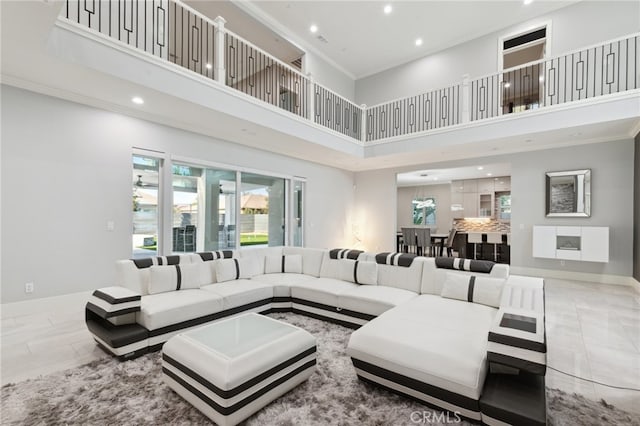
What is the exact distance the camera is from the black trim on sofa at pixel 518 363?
1.58 m

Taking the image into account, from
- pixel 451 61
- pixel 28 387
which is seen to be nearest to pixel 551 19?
pixel 451 61

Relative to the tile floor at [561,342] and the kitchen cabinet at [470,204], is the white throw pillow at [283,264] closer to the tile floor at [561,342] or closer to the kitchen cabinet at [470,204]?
the tile floor at [561,342]

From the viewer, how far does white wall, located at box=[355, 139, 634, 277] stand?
5.55m

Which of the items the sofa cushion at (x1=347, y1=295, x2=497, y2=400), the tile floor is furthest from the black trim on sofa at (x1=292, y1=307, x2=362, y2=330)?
the tile floor

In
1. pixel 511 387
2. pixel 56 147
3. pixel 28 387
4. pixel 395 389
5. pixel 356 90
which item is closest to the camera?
pixel 511 387

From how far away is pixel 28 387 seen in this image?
84.4 inches

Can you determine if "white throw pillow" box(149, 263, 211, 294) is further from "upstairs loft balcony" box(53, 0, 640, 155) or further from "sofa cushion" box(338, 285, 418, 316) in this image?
"upstairs loft balcony" box(53, 0, 640, 155)

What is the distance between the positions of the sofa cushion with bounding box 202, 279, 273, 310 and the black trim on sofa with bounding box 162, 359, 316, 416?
128 centimetres

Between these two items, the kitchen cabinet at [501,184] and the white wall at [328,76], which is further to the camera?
the kitchen cabinet at [501,184]

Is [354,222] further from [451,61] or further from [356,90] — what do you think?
[451,61]

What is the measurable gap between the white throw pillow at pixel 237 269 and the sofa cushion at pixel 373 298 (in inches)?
58.4

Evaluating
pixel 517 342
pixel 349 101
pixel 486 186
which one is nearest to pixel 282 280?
pixel 517 342

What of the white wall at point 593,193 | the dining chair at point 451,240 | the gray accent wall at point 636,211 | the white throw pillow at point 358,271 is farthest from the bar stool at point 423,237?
the white throw pillow at point 358,271

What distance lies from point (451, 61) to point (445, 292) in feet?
22.8
